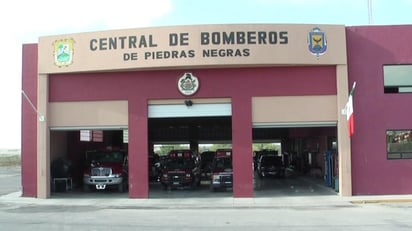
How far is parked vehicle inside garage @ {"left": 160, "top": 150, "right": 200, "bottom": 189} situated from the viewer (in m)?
27.8

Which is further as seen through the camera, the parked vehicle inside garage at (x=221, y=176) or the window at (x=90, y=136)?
the window at (x=90, y=136)

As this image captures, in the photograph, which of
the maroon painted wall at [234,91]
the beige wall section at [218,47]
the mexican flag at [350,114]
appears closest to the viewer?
the mexican flag at [350,114]

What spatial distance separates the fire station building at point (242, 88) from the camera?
2333 centimetres

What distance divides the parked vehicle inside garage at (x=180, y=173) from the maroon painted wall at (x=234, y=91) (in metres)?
3.81

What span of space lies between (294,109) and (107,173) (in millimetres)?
9711

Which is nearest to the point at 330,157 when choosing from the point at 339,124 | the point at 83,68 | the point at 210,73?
the point at 339,124

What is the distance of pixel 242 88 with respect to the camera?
78.7ft

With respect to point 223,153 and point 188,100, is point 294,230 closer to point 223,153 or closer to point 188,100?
point 188,100

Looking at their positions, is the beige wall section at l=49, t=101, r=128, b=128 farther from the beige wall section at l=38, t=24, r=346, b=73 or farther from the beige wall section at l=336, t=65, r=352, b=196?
the beige wall section at l=336, t=65, r=352, b=196

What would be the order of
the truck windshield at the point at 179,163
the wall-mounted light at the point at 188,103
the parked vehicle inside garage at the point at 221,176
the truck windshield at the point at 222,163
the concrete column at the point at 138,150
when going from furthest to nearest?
the truck windshield at the point at 179,163 < the truck windshield at the point at 222,163 < the parked vehicle inside garage at the point at 221,176 < the concrete column at the point at 138,150 < the wall-mounted light at the point at 188,103

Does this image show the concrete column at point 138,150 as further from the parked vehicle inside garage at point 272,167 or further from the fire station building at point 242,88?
the parked vehicle inside garage at point 272,167

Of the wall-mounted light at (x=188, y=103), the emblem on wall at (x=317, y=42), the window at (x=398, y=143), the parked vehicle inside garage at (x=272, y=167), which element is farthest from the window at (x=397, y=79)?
the parked vehicle inside garage at (x=272, y=167)

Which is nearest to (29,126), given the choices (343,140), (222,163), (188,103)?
(188,103)

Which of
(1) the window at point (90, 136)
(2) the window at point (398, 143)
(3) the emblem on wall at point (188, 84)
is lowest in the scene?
(2) the window at point (398, 143)
